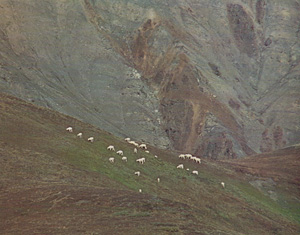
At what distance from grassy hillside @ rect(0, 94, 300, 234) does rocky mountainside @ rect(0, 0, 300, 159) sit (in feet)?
128

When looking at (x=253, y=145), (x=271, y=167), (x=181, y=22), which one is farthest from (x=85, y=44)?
(x=271, y=167)

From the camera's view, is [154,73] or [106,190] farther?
[154,73]

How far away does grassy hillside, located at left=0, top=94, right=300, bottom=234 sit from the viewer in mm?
34188

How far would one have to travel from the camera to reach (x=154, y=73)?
134 m

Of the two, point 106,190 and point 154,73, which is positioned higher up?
point 154,73

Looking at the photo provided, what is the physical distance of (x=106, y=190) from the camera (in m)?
40.6

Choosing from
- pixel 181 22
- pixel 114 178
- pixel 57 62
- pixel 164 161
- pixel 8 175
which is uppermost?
pixel 181 22

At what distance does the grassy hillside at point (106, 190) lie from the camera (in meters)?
34.2

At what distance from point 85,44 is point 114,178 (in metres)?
78.7

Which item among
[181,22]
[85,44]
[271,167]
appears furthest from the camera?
[181,22]

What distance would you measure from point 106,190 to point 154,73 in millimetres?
95388

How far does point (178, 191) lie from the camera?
5334cm

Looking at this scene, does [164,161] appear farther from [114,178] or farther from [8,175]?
[8,175]

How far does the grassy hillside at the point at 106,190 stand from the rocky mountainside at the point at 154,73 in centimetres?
3897
